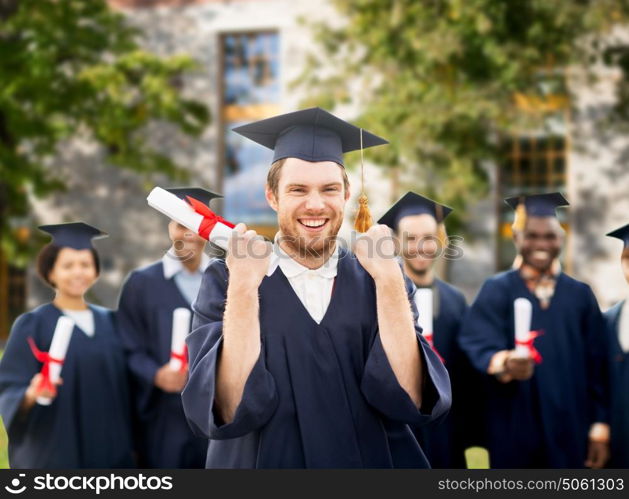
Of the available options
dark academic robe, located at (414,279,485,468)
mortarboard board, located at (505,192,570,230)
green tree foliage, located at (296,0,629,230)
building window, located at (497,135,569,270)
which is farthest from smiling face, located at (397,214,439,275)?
building window, located at (497,135,569,270)

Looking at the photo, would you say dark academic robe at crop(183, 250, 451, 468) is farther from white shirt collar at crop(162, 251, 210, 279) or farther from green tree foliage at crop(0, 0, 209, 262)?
green tree foliage at crop(0, 0, 209, 262)

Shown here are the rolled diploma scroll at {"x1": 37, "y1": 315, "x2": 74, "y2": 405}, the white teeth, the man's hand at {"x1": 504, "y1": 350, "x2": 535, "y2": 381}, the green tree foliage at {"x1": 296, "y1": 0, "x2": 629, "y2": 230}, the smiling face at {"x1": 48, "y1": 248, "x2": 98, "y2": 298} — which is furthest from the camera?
the green tree foliage at {"x1": 296, "y1": 0, "x2": 629, "y2": 230}

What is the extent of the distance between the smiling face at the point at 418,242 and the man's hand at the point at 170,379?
4.44 feet

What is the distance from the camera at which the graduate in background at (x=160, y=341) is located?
4.43m

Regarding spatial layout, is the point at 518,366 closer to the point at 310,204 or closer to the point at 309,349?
the point at 309,349

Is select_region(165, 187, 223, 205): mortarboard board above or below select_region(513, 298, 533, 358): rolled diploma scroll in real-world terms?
above

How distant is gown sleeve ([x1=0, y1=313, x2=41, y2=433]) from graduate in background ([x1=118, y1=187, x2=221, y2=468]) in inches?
21.9

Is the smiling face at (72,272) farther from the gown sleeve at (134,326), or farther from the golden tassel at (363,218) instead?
the golden tassel at (363,218)

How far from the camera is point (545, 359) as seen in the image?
4.14 m

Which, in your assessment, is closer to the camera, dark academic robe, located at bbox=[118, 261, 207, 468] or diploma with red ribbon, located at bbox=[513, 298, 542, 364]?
diploma with red ribbon, located at bbox=[513, 298, 542, 364]

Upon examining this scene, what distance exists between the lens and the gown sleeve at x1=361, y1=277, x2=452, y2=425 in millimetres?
2271

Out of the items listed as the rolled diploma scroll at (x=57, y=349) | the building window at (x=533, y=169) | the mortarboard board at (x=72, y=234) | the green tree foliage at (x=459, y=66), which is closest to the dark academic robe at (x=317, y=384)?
the rolled diploma scroll at (x=57, y=349)

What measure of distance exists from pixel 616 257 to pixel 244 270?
15382mm

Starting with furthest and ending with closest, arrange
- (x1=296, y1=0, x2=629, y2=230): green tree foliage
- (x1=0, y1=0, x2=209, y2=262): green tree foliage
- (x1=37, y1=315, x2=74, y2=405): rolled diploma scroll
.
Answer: (x1=0, y1=0, x2=209, y2=262): green tree foliage, (x1=296, y1=0, x2=629, y2=230): green tree foliage, (x1=37, y1=315, x2=74, y2=405): rolled diploma scroll
